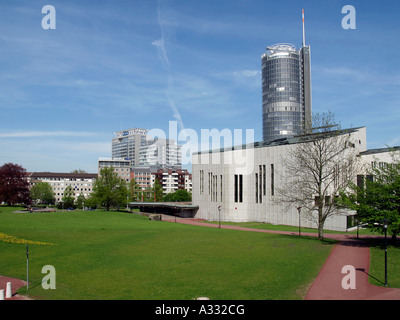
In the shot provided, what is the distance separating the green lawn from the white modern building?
25.6 meters

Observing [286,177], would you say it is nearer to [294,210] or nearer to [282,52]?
[294,210]

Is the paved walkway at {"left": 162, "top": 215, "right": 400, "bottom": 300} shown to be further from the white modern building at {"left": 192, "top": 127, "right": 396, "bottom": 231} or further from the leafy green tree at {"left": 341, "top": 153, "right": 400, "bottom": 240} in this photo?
the white modern building at {"left": 192, "top": 127, "right": 396, "bottom": 231}

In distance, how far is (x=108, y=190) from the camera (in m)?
86.0

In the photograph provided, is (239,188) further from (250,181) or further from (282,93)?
(282,93)

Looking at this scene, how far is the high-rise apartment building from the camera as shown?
180375 millimetres

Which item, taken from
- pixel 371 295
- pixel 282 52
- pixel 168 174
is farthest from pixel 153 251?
pixel 282 52

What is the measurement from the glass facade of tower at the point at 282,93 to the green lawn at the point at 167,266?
152265 mm

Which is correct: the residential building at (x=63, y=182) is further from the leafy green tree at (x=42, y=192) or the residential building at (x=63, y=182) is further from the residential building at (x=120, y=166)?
the leafy green tree at (x=42, y=192)

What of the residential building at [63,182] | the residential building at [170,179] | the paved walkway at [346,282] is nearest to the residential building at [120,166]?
the residential building at [63,182]

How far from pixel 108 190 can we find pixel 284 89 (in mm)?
130394

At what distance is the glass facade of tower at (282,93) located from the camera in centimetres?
18038

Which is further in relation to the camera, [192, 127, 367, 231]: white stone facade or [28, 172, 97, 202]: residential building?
[28, 172, 97, 202]: residential building

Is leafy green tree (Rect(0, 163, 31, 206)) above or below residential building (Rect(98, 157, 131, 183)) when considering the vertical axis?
below

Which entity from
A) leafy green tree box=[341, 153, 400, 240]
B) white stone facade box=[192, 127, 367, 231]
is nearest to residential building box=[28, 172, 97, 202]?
white stone facade box=[192, 127, 367, 231]
